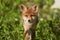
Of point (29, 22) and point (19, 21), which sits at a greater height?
point (29, 22)

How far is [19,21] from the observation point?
23.6ft

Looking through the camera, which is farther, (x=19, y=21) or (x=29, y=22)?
(x=19, y=21)

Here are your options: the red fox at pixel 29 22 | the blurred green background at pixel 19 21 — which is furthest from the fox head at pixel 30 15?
the blurred green background at pixel 19 21

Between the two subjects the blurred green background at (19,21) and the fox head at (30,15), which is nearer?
the fox head at (30,15)

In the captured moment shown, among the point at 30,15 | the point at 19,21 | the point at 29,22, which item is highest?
the point at 30,15

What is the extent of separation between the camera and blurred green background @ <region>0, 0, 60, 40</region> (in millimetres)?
6680

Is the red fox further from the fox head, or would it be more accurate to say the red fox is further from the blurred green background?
the blurred green background

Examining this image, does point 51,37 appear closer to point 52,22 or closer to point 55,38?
point 55,38

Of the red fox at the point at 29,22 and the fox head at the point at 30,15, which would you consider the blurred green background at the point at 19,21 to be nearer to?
the red fox at the point at 29,22

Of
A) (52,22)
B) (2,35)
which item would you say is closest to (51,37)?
(52,22)

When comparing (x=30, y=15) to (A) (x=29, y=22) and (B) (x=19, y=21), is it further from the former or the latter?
(B) (x=19, y=21)

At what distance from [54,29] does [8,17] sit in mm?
1261

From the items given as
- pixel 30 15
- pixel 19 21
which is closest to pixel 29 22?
pixel 30 15

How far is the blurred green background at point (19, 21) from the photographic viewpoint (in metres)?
6.68
